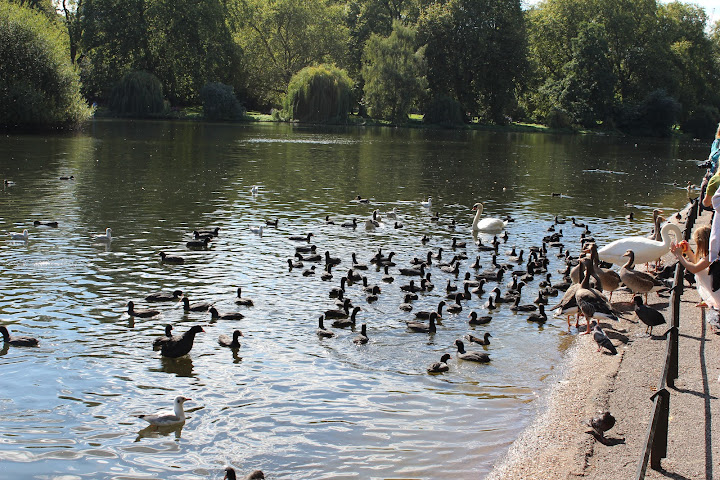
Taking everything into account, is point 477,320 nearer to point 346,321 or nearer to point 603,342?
point 346,321

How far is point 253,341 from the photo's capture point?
1408 centimetres

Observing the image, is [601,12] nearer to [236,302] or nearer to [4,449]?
[236,302]

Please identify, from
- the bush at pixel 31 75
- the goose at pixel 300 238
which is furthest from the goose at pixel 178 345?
the bush at pixel 31 75

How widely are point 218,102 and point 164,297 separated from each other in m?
83.3

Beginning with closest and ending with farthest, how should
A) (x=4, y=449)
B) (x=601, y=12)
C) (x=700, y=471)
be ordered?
1. (x=700, y=471)
2. (x=4, y=449)
3. (x=601, y=12)

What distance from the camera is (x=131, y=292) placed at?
17.0 m

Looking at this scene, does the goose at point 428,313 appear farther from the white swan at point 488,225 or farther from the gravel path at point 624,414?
the white swan at point 488,225

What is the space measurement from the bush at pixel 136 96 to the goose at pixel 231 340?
82.1 metres

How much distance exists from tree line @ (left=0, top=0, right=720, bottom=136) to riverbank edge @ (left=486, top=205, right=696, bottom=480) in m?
Answer: 82.0

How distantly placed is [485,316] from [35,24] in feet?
187

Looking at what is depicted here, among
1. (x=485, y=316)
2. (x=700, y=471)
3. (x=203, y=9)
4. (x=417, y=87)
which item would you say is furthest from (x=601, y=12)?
(x=700, y=471)

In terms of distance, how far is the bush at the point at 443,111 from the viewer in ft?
342

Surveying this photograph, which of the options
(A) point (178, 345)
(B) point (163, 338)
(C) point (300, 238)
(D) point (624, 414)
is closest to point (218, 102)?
(C) point (300, 238)

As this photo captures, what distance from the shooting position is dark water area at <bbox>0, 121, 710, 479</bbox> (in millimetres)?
9898
